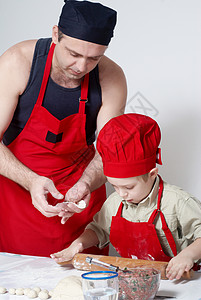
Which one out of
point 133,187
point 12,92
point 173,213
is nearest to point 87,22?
point 12,92

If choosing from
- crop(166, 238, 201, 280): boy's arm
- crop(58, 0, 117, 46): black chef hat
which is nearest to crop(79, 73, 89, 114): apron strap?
crop(58, 0, 117, 46): black chef hat

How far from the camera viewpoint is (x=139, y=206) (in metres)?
1.68

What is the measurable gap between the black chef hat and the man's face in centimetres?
2

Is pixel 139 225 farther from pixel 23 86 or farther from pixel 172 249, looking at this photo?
pixel 23 86

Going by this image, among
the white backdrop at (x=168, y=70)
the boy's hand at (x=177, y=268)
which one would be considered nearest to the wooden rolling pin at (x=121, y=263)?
the boy's hand at (x=177, y=268)

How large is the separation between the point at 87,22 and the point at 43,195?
0.69 meters

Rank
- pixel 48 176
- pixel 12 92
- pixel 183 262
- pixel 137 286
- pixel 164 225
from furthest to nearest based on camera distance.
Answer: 1. pixel 48 176
2. pixel 12 92
3. pixel 164 225
4. pixel 183 262
5. pixel 137 286

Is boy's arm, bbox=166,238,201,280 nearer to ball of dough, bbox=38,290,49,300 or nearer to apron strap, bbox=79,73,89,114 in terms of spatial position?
ball of dough, bbox=38,290,49,300

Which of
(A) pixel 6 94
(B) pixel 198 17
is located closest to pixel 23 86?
(A) pixel 6 94

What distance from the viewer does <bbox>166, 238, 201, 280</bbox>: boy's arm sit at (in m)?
1.33

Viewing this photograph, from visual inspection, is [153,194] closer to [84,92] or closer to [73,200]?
[73,200]

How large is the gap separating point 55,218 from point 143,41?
124 cm

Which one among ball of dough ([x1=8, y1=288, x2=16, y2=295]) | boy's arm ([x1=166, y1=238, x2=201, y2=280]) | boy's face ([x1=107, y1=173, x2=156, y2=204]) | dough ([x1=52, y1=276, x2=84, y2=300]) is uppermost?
boy's face ([x1=107, y1=173, x2=156, y2=204])

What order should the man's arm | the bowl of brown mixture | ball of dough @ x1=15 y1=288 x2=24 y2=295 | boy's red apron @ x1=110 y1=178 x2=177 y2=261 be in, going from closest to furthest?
the bowl of brown mixture → ball of dough @ x1=15 y1=288 x2=24 y2=295 → boy's red apron @ x1=110 y1=178 x2=177 y2=261 → the man's arm
